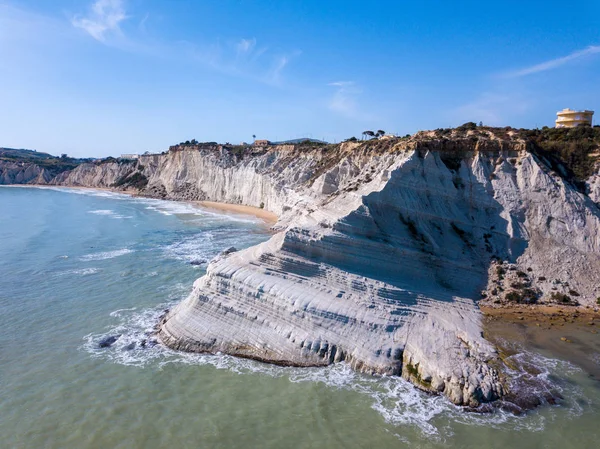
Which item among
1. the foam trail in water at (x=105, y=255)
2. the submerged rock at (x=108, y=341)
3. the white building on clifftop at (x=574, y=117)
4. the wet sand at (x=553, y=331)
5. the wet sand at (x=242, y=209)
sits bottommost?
the submerged rock at (x=108, y=341)

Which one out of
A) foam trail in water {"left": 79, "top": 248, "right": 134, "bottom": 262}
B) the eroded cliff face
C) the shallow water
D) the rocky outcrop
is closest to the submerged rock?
the shallow water

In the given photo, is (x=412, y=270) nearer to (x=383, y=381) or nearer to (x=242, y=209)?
(x=383, y=381)

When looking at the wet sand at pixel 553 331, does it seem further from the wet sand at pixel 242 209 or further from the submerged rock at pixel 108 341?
the wet sand at pixel 242 209

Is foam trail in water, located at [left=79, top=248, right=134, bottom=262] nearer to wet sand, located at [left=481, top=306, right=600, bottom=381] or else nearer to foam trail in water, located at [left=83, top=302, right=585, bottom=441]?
foam trail in water, located at [left=83, top=302, right=585, bottom=441]

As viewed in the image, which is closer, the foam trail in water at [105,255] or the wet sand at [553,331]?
the wet sand at [553,331]

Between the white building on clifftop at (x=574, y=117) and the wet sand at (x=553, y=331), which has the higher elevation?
the white building on clifftop at (x=574, y=117)

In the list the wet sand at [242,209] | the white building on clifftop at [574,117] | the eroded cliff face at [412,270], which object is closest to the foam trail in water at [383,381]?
the eroded cliff face at [412,270]
